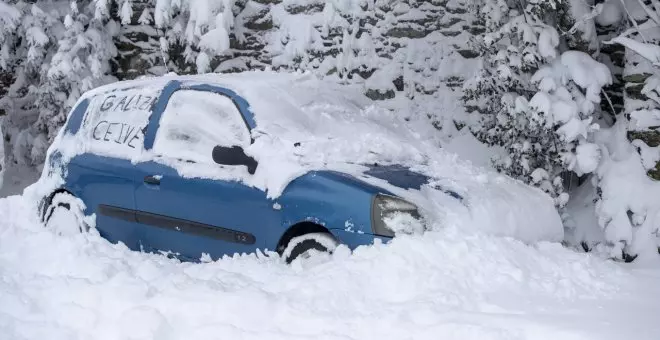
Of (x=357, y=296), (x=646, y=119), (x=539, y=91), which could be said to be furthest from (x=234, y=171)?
(x=646, y=119)

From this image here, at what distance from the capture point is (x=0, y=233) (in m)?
4.80

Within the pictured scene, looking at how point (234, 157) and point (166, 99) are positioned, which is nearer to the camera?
point (234, 157)

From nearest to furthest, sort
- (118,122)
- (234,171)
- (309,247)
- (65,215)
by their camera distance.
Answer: (309,247) → (234,171) → (118,122) → (65,215)

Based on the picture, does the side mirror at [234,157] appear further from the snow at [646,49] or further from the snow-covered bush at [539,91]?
the snow at [646,49]

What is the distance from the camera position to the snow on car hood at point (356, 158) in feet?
12.7

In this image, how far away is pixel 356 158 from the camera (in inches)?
167

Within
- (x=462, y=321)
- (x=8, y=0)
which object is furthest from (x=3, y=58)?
(x=462, y=321)

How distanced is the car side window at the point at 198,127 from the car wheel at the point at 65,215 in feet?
3.39

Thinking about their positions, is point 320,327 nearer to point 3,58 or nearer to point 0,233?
point 0,233

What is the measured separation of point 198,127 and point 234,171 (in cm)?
56

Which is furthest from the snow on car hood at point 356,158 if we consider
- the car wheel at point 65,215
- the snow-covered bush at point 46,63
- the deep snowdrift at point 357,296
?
the snow-covered bush at point 46,63

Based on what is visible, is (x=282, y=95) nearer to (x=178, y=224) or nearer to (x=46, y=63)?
(x=178, y=224)

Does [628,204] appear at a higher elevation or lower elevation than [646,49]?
lower

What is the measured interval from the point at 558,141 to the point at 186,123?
3791 mm
